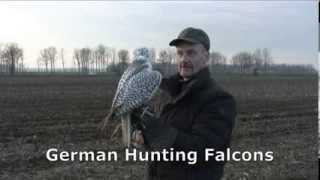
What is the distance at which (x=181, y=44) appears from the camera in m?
3.44

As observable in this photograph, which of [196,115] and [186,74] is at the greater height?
[186,74]

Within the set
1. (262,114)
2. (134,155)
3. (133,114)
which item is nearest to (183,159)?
(133,114)

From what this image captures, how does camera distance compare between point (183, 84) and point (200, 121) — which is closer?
point (200, 121)

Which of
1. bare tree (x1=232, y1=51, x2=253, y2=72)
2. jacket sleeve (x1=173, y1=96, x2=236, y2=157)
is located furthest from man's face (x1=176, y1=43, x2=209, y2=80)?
bare tree (x1=232, y1=51, x2=253, y2=72)

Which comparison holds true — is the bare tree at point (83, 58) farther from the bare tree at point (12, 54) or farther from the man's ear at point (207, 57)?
the man's ear at point (207, 57)

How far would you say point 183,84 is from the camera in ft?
11.8

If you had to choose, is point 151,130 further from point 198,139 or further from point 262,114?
point 262,114

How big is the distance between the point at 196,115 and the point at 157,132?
14.6 inches

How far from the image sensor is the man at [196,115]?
3.25 meters

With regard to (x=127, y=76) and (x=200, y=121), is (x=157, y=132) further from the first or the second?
(x=127, y=76)

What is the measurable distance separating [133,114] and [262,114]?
57.6 ft

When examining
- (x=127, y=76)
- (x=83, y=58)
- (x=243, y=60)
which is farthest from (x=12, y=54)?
(x=127, y=76)

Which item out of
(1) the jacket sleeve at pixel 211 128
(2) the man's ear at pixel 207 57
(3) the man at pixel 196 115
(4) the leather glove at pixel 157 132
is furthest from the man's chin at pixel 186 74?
(4) the leather glove at pixel 157 132

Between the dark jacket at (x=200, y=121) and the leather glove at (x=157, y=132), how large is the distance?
0.06 m
